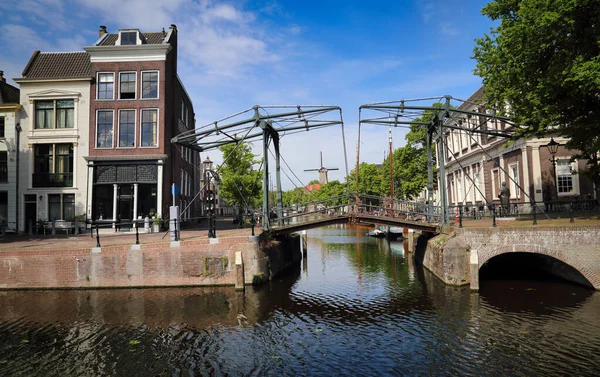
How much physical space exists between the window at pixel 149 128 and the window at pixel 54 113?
194 inches

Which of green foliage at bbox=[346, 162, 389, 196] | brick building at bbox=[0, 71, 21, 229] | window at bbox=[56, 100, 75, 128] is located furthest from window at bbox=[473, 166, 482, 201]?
brick building at bbox=[0, 71, 21, 229]

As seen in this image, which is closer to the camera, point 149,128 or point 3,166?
point 149,128

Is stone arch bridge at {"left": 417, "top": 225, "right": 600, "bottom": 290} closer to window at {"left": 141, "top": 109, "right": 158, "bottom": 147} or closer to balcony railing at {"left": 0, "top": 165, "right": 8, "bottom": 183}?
window at {"left": 141, "top": 109, "right": 158, "bottom": 147}

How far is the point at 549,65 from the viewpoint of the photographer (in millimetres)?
13984

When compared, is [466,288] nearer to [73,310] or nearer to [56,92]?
[73,310]

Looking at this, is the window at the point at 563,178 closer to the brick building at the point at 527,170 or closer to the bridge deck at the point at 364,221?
the brick building at the point at 527,170

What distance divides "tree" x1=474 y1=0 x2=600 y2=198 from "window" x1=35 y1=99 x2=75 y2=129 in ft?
78.2

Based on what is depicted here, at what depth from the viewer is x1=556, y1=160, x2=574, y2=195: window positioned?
22.5m

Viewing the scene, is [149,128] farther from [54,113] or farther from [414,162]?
[414,162]

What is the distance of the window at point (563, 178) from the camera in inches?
888

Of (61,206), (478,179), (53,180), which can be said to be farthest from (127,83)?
(478,179)

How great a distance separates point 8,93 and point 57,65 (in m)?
4.30

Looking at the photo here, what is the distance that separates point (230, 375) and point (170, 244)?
29.1 feet

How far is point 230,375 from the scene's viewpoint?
8023mm
